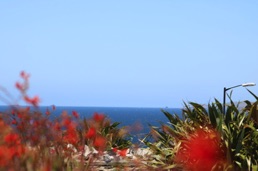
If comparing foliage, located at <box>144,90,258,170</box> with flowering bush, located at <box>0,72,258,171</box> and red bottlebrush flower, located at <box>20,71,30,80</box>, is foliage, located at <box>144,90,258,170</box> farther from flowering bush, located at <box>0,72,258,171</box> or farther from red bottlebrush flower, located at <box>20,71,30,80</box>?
red bottlebrush flower, located at <box>20,71,30,80</box>

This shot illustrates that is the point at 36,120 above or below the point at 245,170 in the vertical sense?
above

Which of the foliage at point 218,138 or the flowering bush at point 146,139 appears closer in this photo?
the flowering bush at point 146,139

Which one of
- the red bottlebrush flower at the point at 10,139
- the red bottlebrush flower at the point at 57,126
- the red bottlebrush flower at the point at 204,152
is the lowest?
the red bottlebrush flower at the point at 204,152

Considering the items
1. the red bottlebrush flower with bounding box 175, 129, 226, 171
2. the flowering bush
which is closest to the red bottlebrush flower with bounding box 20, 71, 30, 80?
the flowering bush

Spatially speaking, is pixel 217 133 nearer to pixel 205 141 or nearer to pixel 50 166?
pixel 205 141

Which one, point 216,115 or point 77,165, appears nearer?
point 77,165

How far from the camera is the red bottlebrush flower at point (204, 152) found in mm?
9430

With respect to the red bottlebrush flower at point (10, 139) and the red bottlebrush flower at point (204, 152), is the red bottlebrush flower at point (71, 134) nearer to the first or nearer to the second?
the red bottlebrush flower at point (10, 139)

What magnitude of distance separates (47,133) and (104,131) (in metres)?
9.79

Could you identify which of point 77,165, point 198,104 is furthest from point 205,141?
point 77,165

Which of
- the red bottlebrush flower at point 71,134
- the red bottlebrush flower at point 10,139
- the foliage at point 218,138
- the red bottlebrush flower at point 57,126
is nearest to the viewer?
the red bottlebrush flower at point 10,139

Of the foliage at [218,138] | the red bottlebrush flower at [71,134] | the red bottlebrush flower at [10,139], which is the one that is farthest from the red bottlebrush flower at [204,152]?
the red bottlebrush flower at [10,139]

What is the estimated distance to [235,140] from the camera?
948cm

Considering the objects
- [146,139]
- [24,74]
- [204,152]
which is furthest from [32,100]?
[146,139]
